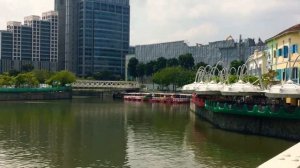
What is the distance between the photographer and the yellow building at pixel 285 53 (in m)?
68.0

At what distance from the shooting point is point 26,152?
139 feet

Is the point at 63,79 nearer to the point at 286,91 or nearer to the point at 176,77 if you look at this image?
the point at 176,77

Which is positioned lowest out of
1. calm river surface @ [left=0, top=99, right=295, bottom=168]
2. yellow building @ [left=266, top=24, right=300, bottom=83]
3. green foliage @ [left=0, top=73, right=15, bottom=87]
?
calm river surface @ [left=0, top=99, right=295, bottom=168]

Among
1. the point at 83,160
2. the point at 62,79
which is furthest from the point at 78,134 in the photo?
the point at 62,79

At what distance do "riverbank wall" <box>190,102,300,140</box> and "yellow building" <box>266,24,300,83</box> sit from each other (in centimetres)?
1082

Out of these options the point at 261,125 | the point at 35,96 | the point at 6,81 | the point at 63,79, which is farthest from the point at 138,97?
the point at 261,125

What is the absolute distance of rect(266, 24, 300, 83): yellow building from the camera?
68.0 meters

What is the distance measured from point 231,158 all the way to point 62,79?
144 m

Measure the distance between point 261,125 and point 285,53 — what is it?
2375 cm

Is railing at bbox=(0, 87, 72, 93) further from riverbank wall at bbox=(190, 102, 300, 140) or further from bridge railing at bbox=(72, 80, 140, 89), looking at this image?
riverbank wall at bbox=(190, 102, 300, 140)

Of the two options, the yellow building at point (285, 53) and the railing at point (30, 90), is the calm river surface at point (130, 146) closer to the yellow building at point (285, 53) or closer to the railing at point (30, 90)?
the yellow building at point (285, 53)

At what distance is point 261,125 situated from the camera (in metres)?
53.5

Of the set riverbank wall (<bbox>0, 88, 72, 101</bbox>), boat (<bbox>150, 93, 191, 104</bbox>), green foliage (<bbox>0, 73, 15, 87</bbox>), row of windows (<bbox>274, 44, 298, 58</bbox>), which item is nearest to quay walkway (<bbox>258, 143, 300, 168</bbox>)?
row of windows (<bbox>274, 44, 298, 58</bbox>)

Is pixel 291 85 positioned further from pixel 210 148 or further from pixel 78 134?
pixel 78 134
